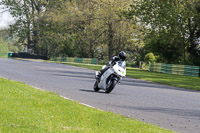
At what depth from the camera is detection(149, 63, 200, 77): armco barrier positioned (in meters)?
46.6

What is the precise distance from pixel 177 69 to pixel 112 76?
3449 cm

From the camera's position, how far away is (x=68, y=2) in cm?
8462

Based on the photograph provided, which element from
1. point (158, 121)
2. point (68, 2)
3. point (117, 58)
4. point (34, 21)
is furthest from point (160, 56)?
point (158, 121)

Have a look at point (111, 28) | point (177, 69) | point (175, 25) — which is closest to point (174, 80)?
point (177, 69)

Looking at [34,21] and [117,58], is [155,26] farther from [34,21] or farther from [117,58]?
[117,58]

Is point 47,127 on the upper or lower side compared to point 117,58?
lower

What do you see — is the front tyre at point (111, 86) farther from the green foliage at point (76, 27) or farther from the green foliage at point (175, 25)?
the green foliage at point (76, 27)

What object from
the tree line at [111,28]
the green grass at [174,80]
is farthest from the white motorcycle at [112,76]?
the tree line at [111,28]

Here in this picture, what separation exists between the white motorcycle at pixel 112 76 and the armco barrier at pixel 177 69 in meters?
29.9

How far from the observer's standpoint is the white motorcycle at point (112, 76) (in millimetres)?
16609

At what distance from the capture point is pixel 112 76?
667 inches

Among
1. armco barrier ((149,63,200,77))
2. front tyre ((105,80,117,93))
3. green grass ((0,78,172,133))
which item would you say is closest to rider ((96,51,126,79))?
front tyre ((105,80,117,93))

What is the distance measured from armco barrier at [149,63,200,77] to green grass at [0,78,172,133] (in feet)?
119

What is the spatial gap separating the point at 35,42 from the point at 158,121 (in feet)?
274
